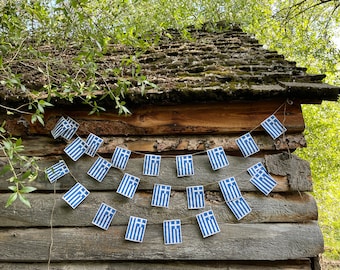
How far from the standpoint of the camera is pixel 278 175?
2393 mm

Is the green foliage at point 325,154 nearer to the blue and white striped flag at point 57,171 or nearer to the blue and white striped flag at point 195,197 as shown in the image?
the blue and white striped flag at point 195,197

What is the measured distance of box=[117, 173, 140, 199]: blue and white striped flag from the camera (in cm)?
235

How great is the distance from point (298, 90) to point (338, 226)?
7388mm

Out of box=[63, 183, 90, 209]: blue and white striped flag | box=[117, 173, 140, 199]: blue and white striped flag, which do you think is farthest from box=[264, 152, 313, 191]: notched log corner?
box=[63, 183, 90, 209]: blue and white striped flag

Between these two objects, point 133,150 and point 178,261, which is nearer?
point 178,261

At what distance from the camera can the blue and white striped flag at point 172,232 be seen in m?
2.25

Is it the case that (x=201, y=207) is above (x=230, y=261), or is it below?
above

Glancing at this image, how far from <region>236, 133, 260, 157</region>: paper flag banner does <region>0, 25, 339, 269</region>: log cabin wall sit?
0.05m

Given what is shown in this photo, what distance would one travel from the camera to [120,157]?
245cm

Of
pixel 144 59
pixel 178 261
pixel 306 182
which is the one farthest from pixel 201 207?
pixel 144 59

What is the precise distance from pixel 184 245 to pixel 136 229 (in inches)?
14.6

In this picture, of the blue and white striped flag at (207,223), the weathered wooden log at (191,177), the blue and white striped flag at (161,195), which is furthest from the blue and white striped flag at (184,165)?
the blue and white striped flag at (207,223)

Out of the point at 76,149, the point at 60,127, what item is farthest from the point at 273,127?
the point at 60,127

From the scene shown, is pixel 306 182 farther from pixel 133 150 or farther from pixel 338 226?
pixel 338 226
